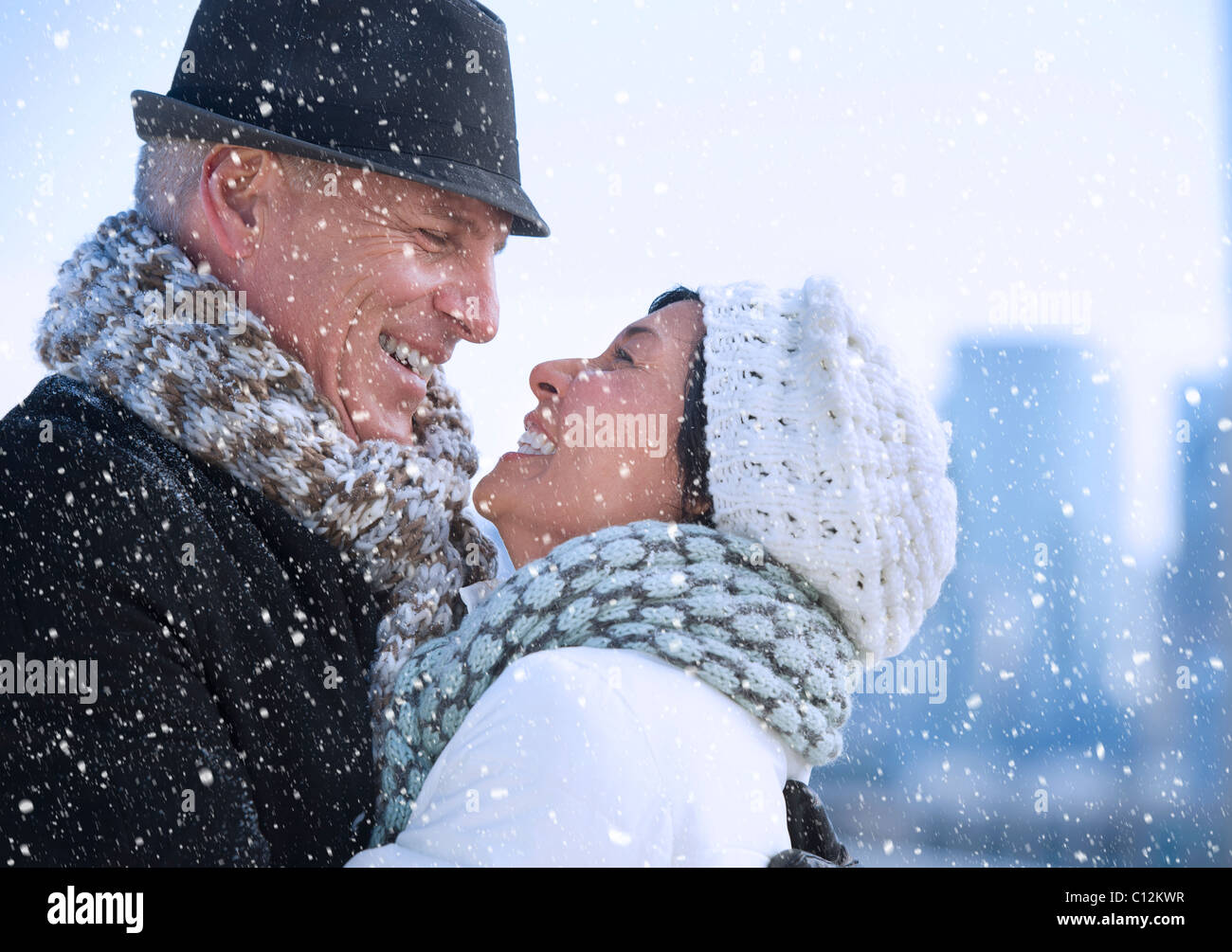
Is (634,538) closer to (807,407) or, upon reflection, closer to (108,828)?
(807,407)

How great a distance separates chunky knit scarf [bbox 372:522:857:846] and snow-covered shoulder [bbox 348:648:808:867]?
0.04m

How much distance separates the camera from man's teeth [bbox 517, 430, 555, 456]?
150 cm

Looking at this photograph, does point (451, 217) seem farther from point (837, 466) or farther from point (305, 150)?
point (837, 466)

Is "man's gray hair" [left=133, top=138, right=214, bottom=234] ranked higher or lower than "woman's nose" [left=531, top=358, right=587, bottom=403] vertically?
higher

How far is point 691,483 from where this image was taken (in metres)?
1.35

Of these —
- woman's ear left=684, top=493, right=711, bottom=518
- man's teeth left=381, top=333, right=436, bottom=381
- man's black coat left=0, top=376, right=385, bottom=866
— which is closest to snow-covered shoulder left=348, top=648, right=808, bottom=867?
Answer: man's black coat left=0, top=376, right=385, bottom=866

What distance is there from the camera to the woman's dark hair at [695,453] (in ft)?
4.41

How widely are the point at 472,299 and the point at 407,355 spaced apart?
13 cm

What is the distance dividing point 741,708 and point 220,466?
0.67m

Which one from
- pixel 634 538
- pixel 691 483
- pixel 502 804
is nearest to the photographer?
pixel 502 804

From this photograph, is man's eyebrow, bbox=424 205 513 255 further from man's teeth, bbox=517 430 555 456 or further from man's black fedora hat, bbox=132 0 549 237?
man's teeth, bbox=517 430 555 456
